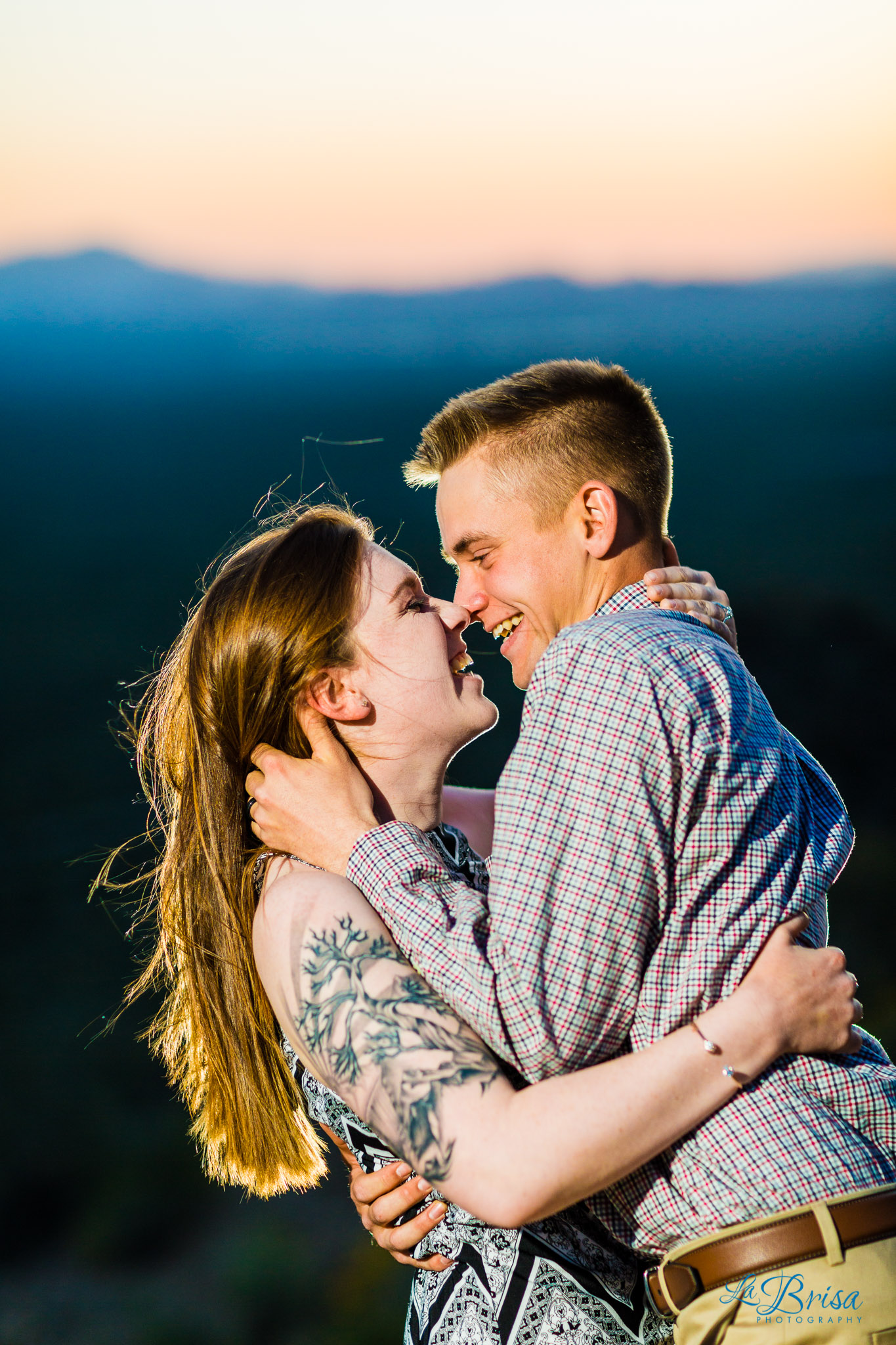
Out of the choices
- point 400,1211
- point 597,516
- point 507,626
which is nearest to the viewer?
point 400,1211

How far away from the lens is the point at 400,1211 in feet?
6.52

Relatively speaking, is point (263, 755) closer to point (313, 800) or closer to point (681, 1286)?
point (313, 800)

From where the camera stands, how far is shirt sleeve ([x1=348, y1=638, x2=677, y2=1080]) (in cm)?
148

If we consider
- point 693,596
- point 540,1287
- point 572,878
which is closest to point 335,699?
point 693,596

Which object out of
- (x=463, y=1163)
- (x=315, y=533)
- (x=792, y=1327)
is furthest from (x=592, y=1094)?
(x=315, y=533)

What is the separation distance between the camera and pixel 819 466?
17.5m

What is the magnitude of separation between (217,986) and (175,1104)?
14.5m

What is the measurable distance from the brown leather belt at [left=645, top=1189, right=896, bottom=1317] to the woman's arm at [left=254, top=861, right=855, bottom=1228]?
0.17 meters

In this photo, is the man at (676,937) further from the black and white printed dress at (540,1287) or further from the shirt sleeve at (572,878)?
the black and white printed dress at (540,1287)

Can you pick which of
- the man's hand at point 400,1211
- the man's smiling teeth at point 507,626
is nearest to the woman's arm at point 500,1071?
the man's hand at point 400,1211

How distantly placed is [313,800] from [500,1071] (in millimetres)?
661

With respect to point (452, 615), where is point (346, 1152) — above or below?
below

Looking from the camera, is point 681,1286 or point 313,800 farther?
point 313,800

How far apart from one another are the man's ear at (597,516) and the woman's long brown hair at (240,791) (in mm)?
496
